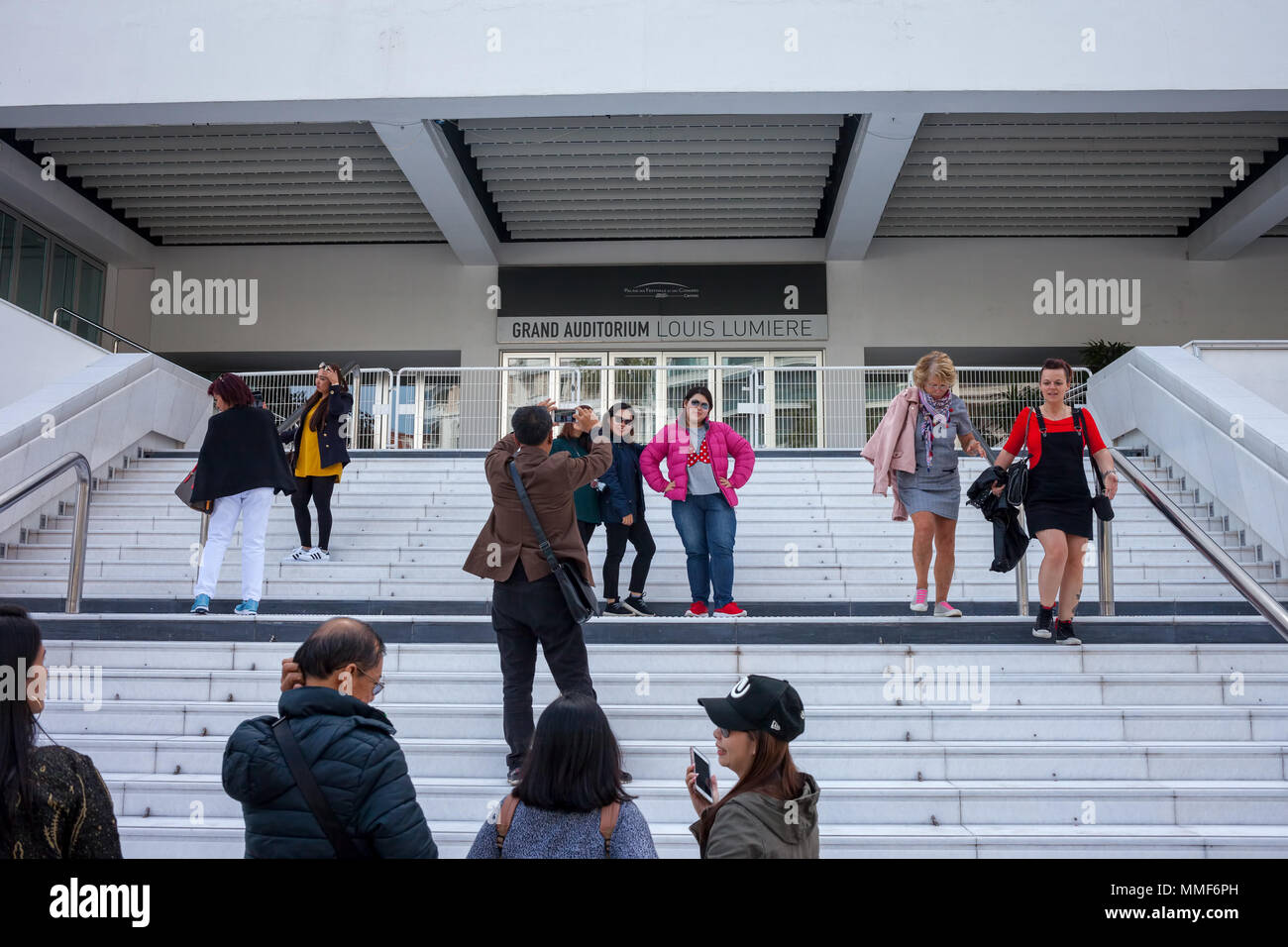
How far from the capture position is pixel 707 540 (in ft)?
22.7

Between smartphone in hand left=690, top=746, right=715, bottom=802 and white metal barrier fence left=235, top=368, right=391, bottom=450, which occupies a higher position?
white metal barrier fence left=235, top=368, right=391, bottom=450

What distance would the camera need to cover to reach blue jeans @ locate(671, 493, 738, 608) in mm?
6816

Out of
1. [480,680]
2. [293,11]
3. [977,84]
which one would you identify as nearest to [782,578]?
[480,680]

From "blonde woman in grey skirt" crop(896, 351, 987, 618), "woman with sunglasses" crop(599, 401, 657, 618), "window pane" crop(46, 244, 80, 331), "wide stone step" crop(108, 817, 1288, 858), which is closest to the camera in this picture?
"wide stone step" crop(108, 817, 1288, 858)

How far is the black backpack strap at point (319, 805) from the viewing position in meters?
2.16

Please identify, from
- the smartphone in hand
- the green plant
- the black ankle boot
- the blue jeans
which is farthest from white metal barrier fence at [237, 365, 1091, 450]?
the smartphone in hand

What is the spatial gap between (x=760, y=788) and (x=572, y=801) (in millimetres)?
425

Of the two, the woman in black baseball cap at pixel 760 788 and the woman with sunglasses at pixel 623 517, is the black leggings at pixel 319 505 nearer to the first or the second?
the woman with sunglasses at pixel 623 517

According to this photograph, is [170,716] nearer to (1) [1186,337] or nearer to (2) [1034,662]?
(2) [1034,662]

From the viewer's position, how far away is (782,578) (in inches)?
316

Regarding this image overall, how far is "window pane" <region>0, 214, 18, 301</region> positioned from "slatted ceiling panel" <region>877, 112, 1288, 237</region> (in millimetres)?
13894

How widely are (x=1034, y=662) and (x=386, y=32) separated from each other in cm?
1071
